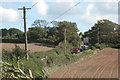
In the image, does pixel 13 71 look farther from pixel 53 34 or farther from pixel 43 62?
pixel 53 34

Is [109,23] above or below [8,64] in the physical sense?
above

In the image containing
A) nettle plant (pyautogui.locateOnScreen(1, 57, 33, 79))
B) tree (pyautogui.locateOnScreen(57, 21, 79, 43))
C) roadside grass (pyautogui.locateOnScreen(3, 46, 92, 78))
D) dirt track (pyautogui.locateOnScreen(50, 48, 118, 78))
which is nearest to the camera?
nettle plant (pyautogui.locateOnScreen(1, 57, 33, 79))

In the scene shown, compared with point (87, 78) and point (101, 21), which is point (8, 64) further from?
point (101, 21)

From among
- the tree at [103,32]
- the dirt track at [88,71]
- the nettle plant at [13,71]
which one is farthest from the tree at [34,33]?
the nettle plant at [13,71]

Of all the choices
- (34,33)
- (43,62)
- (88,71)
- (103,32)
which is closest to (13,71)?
(43,62)

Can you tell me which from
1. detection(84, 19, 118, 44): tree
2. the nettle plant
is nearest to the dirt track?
the nettle plant

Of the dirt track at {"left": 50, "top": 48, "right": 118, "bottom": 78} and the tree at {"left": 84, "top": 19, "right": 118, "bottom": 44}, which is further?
the tree at {"left": 84, "top": 19, "right": 118, "bottom": 44}

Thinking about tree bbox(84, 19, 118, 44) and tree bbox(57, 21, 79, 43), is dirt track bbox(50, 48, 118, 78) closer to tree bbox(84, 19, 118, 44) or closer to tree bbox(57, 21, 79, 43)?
tree bbox(57, 21, 79, 43)

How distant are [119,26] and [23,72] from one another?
5794 centimetres

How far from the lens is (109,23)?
6581 cm

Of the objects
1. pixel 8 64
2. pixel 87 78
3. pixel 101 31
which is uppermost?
pixel 101 31

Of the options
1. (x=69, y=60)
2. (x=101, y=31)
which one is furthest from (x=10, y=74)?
(x=101, y=31)

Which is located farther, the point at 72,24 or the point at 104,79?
the point at 72,24

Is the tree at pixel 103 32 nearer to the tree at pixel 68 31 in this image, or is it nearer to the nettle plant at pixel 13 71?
the tree at pixel 68 31
